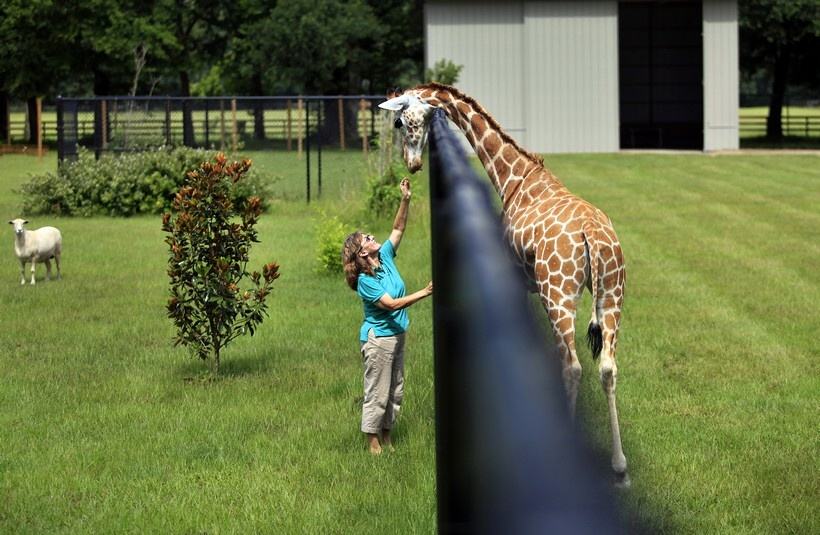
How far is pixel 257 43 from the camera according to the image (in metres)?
50.4

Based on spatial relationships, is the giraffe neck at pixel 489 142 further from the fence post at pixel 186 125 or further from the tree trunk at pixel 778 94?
the tree trunk at pixel 778 94

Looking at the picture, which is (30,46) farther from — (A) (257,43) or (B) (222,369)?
(B) (222,369)

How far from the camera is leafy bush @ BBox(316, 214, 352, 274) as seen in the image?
1556 centimetres

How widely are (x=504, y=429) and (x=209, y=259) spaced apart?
9415mm

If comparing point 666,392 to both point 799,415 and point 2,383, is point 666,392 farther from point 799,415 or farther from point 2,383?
point 2,383

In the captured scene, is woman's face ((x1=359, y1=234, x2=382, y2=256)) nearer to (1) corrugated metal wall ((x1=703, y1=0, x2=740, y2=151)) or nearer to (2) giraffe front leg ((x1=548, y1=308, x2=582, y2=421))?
(2) giraffe front leg ((x1=548, y1=308, x2=582, y2=421))

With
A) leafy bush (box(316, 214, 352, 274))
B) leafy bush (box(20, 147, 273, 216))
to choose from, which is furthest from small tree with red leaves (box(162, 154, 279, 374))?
leafy bush (box(20, 147, 273, 216))

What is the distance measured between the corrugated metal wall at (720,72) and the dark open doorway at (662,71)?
5543 mm

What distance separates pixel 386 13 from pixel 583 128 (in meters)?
15.8

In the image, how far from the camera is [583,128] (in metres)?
41.5

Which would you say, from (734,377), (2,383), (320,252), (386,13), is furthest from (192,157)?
(386,13)

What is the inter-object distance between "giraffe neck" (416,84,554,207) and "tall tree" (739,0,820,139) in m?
39.7

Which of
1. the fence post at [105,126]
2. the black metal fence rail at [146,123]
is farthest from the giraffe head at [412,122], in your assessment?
the fence post at [105,126]

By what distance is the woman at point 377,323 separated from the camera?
7.52m
